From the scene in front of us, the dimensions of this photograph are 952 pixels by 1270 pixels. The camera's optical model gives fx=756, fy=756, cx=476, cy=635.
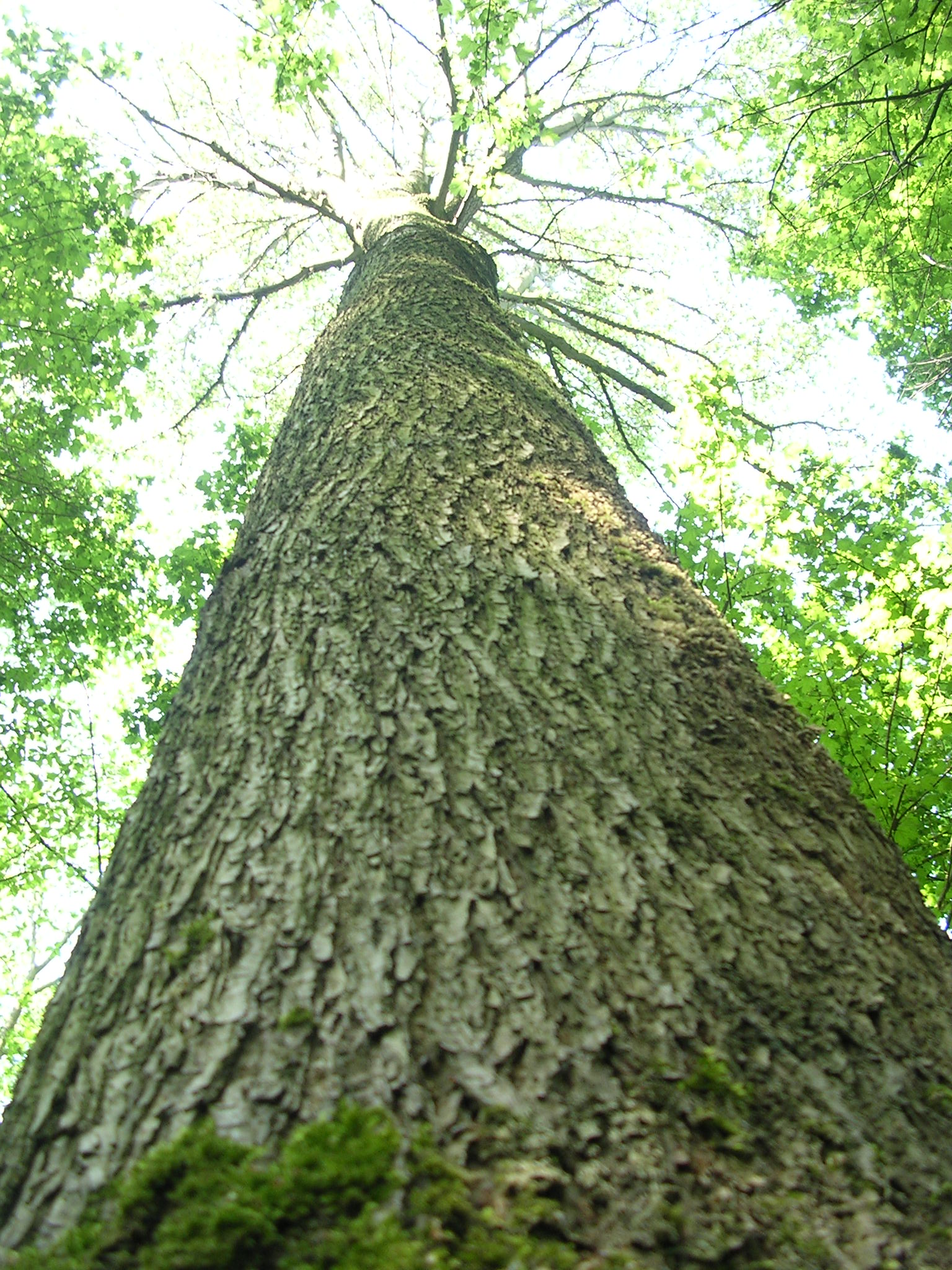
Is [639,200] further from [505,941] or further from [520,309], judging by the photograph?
[505,941]

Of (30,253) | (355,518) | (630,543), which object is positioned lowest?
(355,518)

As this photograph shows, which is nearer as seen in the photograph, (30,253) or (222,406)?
(30,253)

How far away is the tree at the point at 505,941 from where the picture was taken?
2.98 ft

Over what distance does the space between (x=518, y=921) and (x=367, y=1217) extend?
429mm

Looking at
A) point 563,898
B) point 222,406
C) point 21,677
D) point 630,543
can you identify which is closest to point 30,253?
point 21,677

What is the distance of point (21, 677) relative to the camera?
207 inches

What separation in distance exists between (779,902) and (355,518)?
1447 mm

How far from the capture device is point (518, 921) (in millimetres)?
1177

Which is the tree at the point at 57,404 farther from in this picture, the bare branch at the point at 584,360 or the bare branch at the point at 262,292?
the bare branch at the point at 584,360

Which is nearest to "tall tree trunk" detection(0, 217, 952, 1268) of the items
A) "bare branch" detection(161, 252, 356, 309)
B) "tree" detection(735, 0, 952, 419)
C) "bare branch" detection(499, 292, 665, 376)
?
"tree" detection(735, 0, 952, 419)

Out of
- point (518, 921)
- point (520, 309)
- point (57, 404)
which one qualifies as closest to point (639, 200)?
point (520, 309)

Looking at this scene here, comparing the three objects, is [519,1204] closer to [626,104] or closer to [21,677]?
[21,677]

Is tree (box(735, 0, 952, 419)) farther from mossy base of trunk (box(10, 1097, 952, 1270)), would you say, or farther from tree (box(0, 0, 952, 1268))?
mossy base of trunk (box(10, 1097, 952, 1270))

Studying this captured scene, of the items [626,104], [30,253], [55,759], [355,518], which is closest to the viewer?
[355,518]
